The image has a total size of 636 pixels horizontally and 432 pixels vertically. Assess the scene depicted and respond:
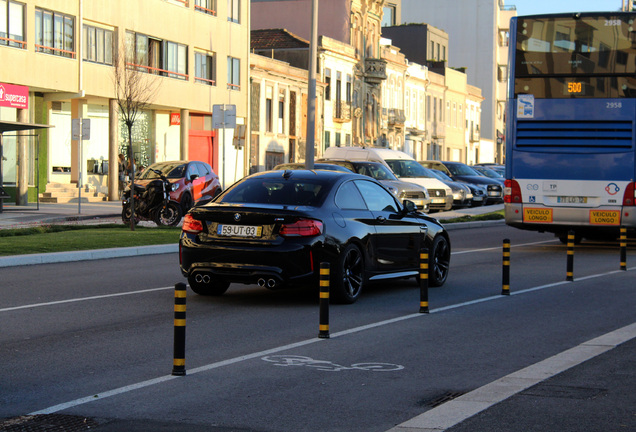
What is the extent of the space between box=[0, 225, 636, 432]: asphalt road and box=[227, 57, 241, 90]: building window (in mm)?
35287

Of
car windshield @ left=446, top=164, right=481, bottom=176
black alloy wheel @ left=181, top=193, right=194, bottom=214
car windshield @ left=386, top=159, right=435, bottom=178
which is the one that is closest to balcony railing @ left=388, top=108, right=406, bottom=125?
car windshield @ left=446, top=164, right=481, bottom=176

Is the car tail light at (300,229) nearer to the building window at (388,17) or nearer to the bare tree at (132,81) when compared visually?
the bare tree at (132,81)

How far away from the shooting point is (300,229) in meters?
11.7

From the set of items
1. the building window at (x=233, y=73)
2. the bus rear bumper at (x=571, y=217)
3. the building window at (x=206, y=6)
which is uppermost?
the building window at (x=206, y=6)

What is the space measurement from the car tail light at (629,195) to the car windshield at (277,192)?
31.3 feet

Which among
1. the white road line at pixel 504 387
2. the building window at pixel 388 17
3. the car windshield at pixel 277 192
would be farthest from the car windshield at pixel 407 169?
the building window at pixel 388 17

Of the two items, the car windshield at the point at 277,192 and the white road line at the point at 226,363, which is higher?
the car windshield at the point at 277,192

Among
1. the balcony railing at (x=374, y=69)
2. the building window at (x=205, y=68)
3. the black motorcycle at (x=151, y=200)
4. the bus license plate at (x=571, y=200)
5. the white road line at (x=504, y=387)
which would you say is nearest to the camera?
the white road line at (x=504, y=387)

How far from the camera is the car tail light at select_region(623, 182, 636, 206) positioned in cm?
2014

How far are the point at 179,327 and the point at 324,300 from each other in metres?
2.18

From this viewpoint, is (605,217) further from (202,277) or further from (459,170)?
(459,170)

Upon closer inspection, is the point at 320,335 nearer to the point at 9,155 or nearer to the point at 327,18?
the point at 9,155

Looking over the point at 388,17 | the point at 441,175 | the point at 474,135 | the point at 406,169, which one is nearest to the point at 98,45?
the point at 406,169

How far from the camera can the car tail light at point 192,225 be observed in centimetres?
1205
